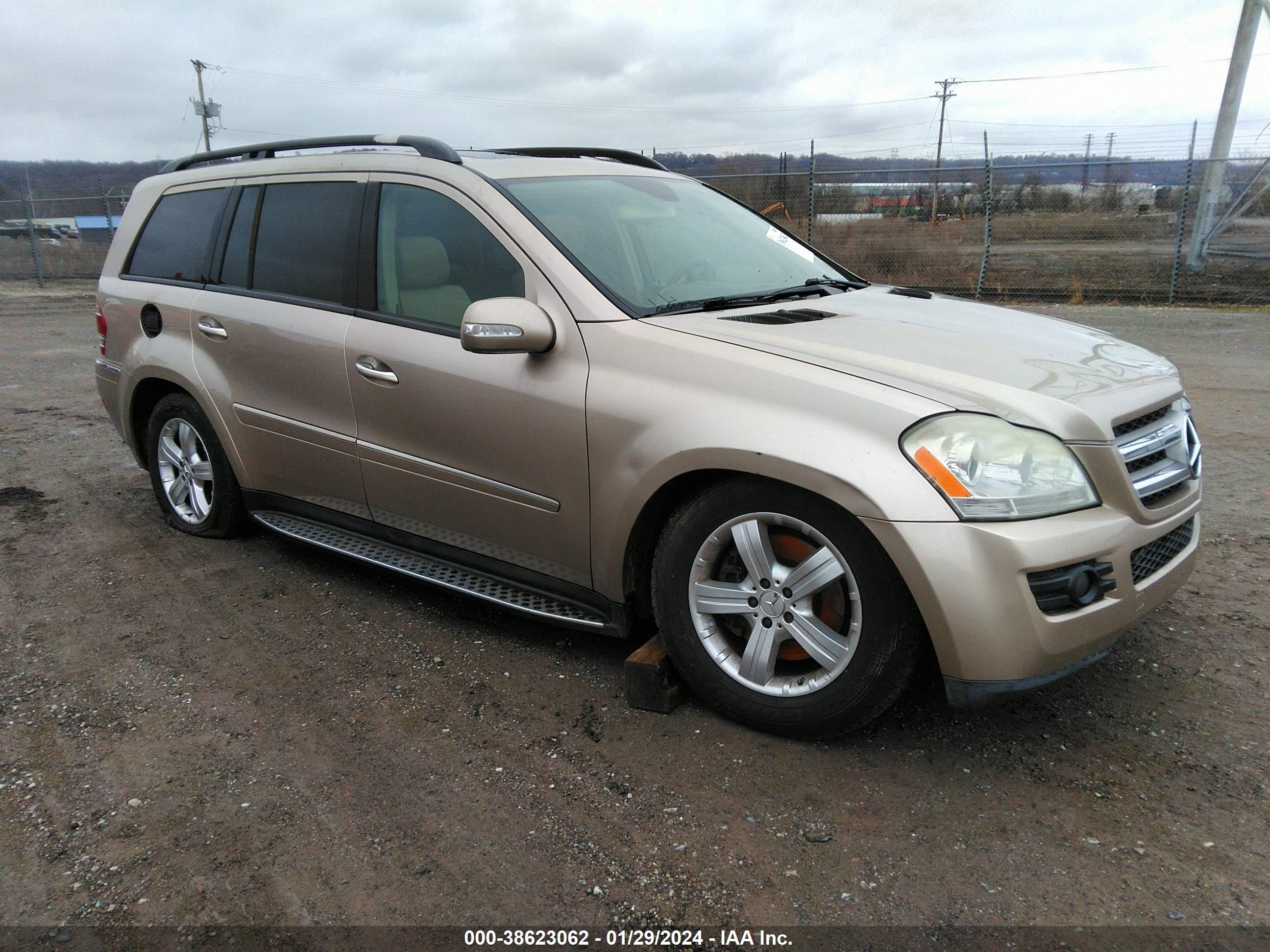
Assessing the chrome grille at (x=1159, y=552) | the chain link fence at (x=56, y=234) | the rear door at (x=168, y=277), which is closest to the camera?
the chrome grille at (x=1159, y=552)

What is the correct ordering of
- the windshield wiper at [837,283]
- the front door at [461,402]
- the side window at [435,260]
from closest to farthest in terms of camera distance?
the front door at [461,402] → the side window at [435,260] → the windshield wiper at [837,283]

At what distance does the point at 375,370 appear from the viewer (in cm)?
352

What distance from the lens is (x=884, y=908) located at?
7.03ft

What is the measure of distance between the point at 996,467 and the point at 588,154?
2755 millimetres

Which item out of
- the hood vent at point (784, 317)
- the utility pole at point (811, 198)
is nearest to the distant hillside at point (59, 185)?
the utility pole at point (811, 198)

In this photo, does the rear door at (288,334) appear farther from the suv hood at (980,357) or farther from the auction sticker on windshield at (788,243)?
the auction sticker on windshield at (788,243)

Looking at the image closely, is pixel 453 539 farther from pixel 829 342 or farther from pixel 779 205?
pixel 779 205

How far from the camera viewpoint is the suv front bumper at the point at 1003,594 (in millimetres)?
2336

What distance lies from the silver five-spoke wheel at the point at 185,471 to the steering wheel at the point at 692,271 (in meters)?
2.51

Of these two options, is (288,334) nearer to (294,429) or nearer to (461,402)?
(294,429)

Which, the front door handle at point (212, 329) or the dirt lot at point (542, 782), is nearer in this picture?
the dirt lot at point (542, 782)

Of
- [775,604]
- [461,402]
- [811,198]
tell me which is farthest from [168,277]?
[811,198]

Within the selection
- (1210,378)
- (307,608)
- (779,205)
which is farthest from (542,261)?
(779,205)

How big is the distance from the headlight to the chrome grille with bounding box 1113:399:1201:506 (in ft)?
0.78
